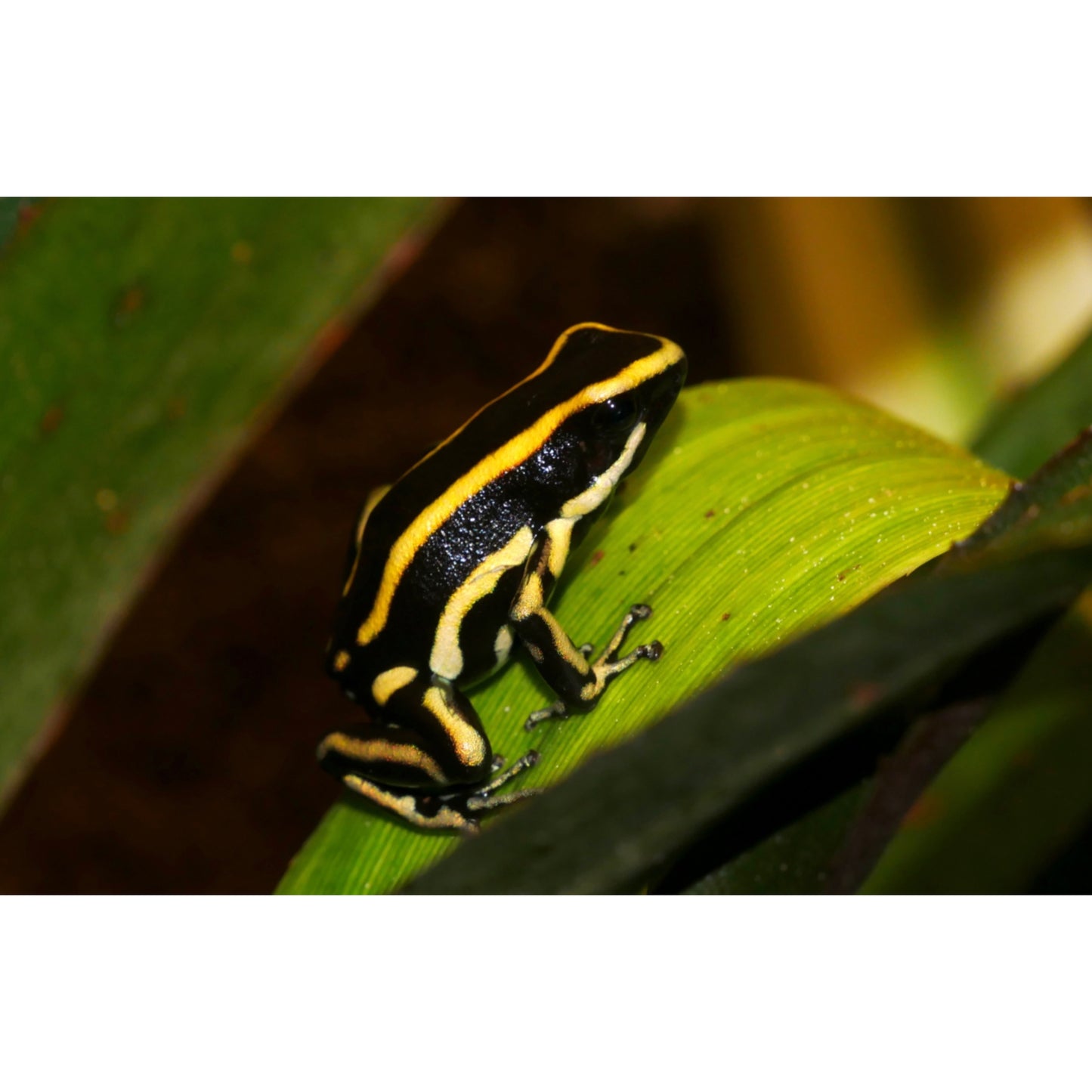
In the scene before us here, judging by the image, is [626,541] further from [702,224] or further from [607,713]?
[702,224]

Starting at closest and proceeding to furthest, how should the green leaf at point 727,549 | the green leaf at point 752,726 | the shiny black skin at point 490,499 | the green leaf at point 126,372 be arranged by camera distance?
the green leaf at point 752,726 → the green leaf at point 727,549 → the green leaf at point 126,372 → the shiny black skin at point 490,499

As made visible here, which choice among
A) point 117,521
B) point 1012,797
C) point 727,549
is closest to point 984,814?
point 1012,797

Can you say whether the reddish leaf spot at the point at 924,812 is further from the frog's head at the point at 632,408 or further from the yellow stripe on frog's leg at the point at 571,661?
the frog's head at the point at 632,408

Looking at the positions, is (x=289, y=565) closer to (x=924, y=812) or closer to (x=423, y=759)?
(x=423, y=759)

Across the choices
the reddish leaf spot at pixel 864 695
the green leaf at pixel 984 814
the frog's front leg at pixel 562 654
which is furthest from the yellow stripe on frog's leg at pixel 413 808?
the reddish leaf spot at pixel 864 695

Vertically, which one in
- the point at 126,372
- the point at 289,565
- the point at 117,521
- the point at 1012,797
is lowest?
the point at 1012,797

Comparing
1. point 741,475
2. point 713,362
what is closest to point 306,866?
point 741,475
